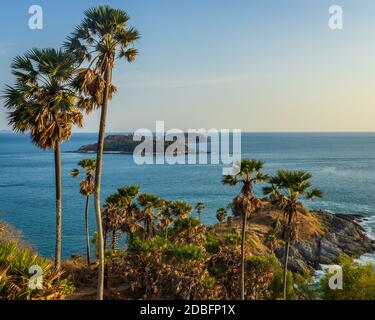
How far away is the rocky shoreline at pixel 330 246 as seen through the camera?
183 ft

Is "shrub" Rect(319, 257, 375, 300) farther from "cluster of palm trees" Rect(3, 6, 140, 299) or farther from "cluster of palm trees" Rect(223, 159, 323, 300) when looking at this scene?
"cluster of palm trees" Rect(3, 6, 140, 299)

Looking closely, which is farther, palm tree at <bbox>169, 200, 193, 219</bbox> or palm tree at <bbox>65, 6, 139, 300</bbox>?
palm tree at <bbox>169, 200, 193, 219</bbox>

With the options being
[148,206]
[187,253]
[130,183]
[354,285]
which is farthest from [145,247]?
[130,183]

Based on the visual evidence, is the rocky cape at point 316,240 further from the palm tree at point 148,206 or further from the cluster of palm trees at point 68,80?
the cluster of palm trees at point 68,80

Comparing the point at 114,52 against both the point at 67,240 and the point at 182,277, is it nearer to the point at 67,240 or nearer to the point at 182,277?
the point at 182,277

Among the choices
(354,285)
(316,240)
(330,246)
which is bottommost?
(330,246)

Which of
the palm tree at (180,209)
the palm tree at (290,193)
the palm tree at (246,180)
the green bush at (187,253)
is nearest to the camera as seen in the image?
the palm tree at (290,193)

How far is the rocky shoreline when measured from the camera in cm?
5575

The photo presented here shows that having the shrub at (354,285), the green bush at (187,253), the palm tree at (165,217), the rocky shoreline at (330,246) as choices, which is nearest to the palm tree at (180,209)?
the palm tree at (165,217)

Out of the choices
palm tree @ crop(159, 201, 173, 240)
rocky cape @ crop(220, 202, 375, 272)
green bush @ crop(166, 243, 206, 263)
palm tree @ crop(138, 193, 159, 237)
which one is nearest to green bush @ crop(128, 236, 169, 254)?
green bush @ crop(166, 243, 206, 263)

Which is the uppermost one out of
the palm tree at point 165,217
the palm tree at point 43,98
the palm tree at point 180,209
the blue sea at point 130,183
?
the palm tree at point 43,98

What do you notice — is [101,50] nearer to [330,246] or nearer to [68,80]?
[68,80]

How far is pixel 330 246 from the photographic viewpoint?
61.6 metres
